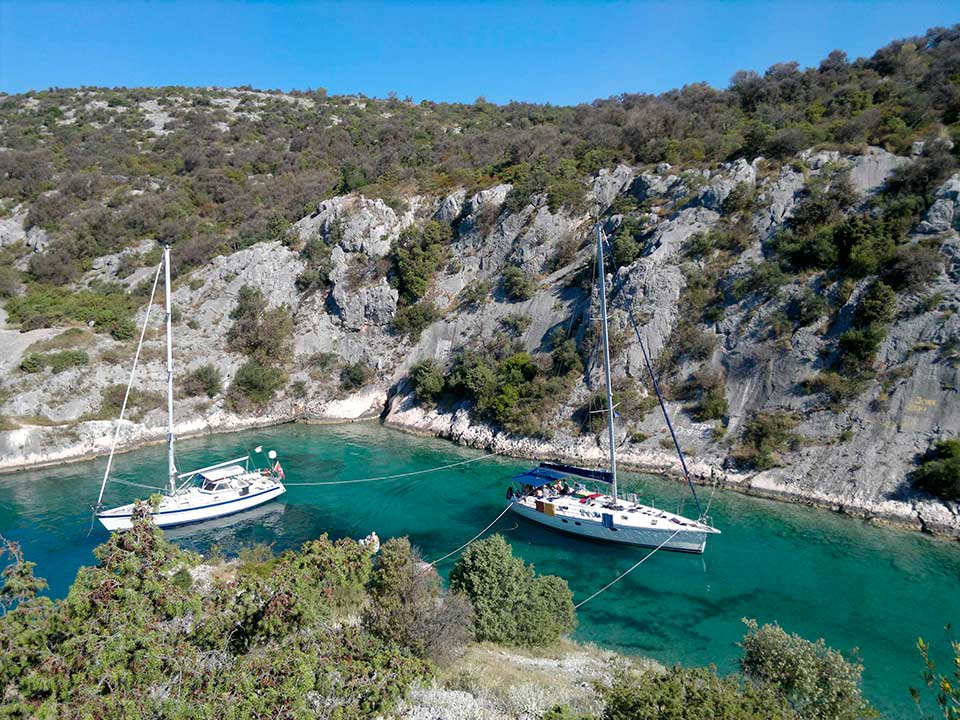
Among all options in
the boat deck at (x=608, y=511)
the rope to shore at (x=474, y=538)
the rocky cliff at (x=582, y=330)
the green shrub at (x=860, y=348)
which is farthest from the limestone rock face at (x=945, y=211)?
the rope to shore at (x=474, y=538)

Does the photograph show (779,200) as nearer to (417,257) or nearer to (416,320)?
(416,320)

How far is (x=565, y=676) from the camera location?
14.4 m

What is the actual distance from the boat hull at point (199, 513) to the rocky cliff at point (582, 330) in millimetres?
15449

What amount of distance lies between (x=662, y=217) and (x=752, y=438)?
2144cm

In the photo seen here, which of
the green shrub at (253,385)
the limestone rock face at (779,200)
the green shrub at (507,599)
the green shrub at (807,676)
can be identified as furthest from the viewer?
the green shrub at (253,385)

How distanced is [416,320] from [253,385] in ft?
53.1

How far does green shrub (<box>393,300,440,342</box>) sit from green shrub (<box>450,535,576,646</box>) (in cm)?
3489

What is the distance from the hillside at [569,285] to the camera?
30.8 metres

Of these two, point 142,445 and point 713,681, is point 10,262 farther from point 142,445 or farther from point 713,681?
point 713,681

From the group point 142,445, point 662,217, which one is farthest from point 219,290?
point 662,217

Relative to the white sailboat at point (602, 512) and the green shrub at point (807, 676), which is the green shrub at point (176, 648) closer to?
the green shrub at point (807, 676)

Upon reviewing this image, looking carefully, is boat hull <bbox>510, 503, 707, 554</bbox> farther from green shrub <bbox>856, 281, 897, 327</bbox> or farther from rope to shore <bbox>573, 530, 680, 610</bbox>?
green shrub <bbox>856, 281, 897, 327</bbox>

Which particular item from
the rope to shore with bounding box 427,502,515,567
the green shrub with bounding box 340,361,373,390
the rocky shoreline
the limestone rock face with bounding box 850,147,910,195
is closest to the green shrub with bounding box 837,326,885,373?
the rocky shoreline

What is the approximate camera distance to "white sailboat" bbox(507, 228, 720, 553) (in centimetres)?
2380
